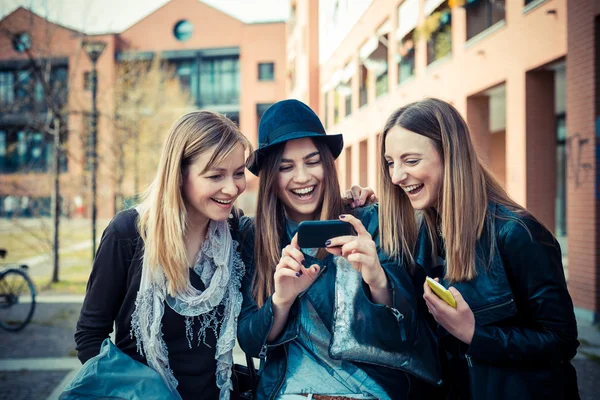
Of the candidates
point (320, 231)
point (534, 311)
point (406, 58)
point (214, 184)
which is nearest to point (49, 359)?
point (214, 184)

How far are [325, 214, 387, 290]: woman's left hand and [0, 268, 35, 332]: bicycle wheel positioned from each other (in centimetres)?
673

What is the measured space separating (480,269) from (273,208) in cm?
102

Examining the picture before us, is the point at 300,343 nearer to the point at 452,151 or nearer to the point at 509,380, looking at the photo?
the point at 509,380

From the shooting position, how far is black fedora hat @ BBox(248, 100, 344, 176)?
2.38 m

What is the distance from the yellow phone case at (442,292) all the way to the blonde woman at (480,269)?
0.03m

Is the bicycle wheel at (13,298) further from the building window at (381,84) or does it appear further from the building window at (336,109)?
the building window at (336,109)

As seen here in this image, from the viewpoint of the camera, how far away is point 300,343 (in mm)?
2102

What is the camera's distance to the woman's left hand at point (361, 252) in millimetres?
1786

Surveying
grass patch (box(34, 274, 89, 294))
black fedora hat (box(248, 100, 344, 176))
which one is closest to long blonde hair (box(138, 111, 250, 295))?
black fedora hat (box(248, 100, 344, 176))

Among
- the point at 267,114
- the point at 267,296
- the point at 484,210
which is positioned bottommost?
the point at 267,296

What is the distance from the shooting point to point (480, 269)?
1.92m

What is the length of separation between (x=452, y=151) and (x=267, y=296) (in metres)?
1.07

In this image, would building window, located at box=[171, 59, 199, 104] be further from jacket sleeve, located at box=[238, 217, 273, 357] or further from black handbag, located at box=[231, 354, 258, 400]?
black handbag, located at box=[231, 354, 258, 400]

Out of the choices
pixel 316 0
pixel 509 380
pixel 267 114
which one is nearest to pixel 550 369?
pixel 509 380
